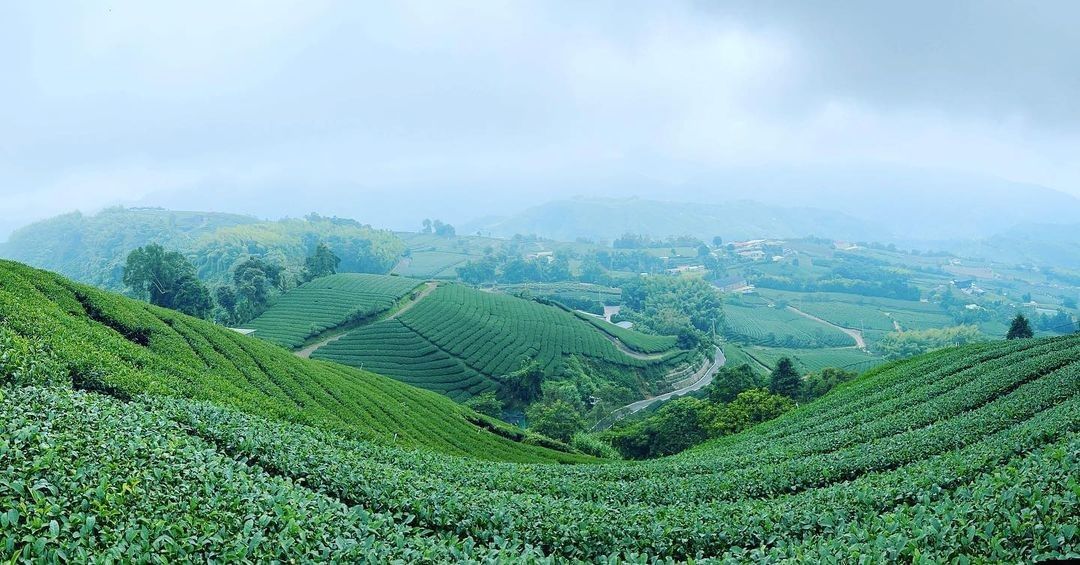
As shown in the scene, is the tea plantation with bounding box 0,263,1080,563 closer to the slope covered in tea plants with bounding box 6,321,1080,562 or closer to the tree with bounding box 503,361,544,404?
the slope covered in tea plants with bounding box 6,321,1080,562

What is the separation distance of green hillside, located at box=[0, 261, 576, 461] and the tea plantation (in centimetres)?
8

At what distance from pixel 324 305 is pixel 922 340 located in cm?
7900

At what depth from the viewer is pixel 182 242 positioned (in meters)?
130

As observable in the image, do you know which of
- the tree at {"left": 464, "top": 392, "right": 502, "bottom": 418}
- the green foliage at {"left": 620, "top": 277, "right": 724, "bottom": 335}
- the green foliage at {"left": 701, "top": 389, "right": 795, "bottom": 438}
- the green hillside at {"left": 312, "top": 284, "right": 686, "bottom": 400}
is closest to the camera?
the green foliage at {"left": 701, "top": 389, "right": 795, "bottom": 438}

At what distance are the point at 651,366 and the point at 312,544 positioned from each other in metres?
57.7

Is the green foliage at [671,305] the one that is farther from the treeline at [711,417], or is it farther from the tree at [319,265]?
the tree at [319,265]

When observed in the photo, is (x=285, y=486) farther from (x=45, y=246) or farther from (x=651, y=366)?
(x=45, y=246)

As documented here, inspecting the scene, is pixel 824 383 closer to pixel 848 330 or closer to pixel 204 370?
pixel 204 370

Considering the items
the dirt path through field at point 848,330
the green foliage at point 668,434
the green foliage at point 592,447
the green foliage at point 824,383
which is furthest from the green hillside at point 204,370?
the dirt path through field at point 848,330

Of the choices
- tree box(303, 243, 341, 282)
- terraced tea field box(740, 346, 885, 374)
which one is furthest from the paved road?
tree box(303, 243, 341, 282)

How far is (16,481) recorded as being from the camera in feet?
16.8

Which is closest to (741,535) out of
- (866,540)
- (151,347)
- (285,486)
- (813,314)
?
(866,540)

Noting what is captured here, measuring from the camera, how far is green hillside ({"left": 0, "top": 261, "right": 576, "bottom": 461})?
36.6 feet

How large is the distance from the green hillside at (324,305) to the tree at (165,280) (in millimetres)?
5568
